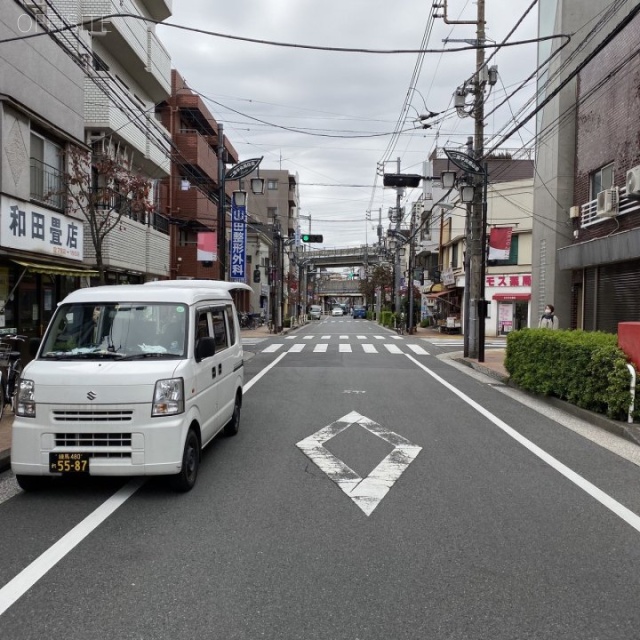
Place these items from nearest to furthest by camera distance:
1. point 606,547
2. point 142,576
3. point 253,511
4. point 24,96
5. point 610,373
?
point 142,576 < point 606,547 < point 253,511 < point 610,373 < point 24,96

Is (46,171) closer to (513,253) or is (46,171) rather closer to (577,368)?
(577,368)

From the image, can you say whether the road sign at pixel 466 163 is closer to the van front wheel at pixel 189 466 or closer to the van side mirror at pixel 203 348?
the van side mirror at pixel 203 348

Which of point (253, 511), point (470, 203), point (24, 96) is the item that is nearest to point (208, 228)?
point (470, 203)

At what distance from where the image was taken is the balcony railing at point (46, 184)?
12938 mm

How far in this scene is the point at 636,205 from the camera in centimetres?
1496

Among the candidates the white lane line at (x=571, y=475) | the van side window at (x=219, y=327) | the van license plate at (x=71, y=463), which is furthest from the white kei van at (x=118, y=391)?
the white lane line at (x=571, y=475)

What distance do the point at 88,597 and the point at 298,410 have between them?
676 centimetres

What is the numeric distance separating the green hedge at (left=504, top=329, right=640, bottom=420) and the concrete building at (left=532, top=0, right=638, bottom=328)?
665 centimetres

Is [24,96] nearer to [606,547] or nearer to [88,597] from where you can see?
[88,597]

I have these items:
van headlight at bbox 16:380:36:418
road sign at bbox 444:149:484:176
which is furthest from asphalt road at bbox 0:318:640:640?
road sign at bbox 444:149:484:176

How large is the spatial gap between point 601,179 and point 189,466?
16.1 meters

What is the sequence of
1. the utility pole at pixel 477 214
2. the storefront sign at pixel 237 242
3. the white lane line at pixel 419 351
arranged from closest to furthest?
the utility pole at pixel 477 214, the white lane line at pixel 419 351, the storefront sign at pixel 237 242

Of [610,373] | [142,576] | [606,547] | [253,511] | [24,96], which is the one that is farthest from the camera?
[24,96]

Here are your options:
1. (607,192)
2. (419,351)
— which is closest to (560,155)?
(607,192)
